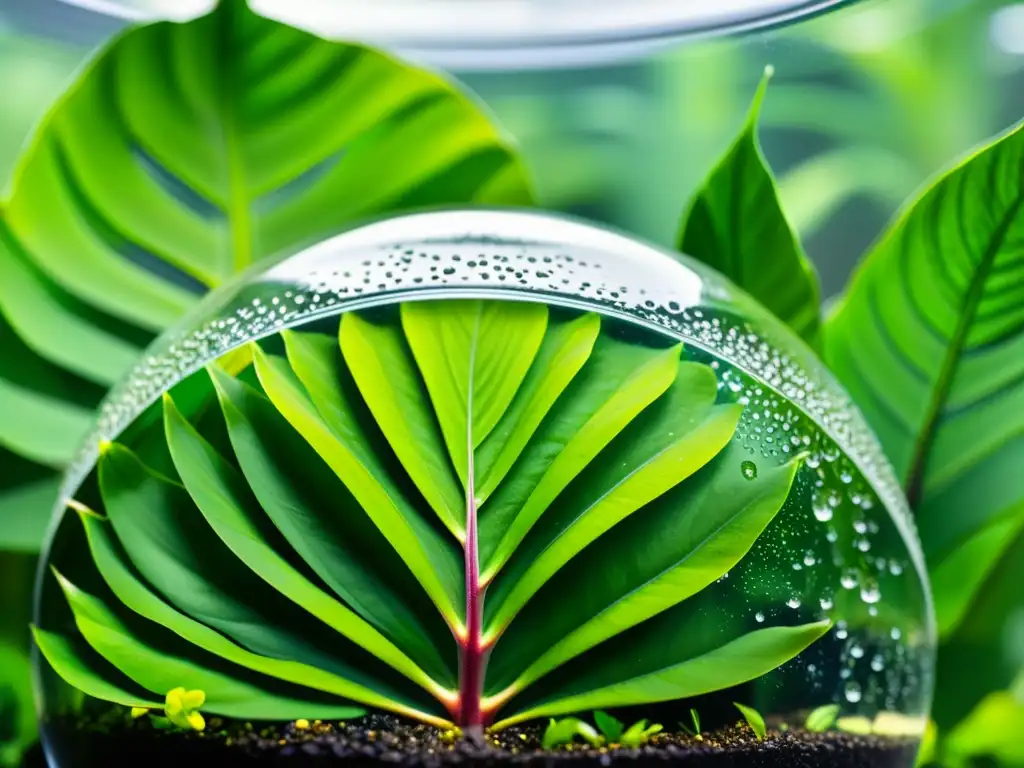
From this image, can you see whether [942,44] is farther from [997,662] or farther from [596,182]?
[997,662]

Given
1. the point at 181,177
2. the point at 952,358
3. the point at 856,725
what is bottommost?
the point at 856,725

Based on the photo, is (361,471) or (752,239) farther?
(752,239)

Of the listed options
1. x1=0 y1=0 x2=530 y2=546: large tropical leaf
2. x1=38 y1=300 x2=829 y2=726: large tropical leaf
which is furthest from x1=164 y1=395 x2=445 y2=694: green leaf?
x1=0 y1=0 x2=530 y2=546: large tropical leaf

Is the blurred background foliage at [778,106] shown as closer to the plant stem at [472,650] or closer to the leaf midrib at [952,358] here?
the leaf midrib at [952,358]

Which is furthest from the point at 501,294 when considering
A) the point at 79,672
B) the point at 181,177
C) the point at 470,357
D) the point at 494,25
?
the point at 494,25

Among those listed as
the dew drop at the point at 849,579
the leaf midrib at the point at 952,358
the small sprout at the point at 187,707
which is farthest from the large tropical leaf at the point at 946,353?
the small sprout at the point at 187,707

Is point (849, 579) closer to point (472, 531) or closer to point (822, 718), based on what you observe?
point (822, 718)

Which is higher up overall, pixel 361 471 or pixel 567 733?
pixel 361 471
